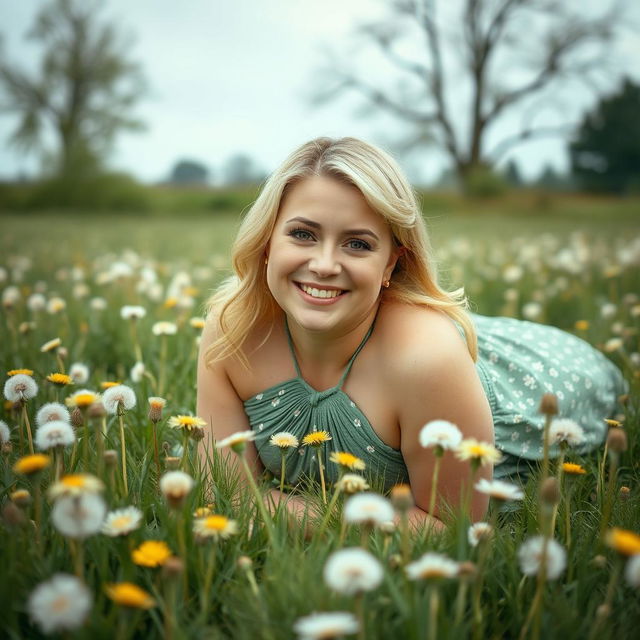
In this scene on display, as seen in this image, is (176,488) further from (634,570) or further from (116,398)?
(634,570)

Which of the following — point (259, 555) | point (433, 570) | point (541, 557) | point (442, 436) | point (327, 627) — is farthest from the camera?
point (259, 555)

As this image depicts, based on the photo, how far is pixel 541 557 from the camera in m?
1.14

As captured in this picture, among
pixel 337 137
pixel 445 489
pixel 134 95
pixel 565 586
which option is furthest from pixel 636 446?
pixel 134 95

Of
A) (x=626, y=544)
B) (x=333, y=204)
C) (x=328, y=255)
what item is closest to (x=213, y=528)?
(x=626, y=544)

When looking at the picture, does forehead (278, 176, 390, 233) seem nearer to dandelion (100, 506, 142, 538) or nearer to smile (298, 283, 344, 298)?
smile (298, 283, 344, 298)

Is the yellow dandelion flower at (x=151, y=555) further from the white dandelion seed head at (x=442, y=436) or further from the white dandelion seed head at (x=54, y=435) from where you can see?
the white dandelion seed head at (x=442, y=436)

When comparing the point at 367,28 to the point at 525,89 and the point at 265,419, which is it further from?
the point at 265,419

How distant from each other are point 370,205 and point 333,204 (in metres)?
0.11

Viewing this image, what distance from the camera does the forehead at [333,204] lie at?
6.00ft

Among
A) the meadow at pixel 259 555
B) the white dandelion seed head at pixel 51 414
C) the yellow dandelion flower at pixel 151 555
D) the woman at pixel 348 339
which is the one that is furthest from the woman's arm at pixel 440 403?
the white dandelion seed head at pixel 51 414

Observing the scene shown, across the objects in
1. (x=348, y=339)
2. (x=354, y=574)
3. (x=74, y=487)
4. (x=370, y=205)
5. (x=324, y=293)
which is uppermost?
(x=370, y=205)

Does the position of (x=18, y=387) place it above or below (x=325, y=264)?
below

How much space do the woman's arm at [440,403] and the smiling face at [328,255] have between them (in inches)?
8.9

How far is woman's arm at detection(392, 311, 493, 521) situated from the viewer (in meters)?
1.78
